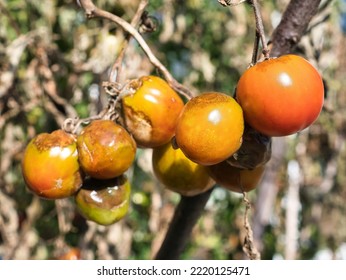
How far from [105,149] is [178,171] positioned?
10cm

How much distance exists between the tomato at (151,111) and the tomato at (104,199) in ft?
0.20

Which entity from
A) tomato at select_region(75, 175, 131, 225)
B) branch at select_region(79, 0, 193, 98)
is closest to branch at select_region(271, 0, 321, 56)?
branch at select_region(79, 0, 193, 98)

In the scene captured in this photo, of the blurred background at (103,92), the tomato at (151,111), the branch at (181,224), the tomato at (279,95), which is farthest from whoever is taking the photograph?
the blurred background at (103,92)

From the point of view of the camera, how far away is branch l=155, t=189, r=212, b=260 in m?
0.79

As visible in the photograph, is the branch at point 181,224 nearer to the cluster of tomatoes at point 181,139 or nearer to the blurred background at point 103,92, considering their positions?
the cluster of tomatoes at point 181,139

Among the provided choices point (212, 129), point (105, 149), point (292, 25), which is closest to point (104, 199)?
point (105, 149)

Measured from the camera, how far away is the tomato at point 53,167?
2.17ft

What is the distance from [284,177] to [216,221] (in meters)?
0.70

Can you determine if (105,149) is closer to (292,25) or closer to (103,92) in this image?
(292,25)

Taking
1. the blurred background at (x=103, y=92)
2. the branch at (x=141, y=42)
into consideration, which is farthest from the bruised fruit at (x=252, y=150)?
the blurred background at (x=103, y=92)

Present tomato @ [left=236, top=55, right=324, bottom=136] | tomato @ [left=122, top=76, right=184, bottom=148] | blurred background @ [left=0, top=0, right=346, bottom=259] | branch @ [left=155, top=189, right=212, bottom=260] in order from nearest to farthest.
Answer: tomato @ [left=236, top=55, right=324, bottom=136]
tomato @ [left=122, top=76, right=184, bottom=148]
branch @ [left=155, top=189, right=212, bottom=260]
blurred background @ [left=0, top=0, right=346, bottom=259]

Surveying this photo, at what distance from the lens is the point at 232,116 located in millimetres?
572

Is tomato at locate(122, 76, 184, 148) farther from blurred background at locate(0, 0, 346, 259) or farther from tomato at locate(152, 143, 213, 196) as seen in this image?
blurred background at locate(0, 0, 346, 259)
